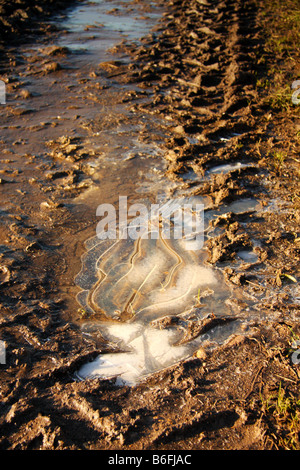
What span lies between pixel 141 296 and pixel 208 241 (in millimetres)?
874

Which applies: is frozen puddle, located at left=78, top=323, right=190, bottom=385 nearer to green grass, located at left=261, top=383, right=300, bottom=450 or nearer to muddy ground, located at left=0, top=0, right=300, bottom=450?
muddy ground, located at left=0, top=0, right=300, bottom=450

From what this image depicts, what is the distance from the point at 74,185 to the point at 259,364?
8.49 ft

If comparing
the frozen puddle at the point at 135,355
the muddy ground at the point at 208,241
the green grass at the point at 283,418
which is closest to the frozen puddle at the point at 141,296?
the frozen puddle at the point at 135,355

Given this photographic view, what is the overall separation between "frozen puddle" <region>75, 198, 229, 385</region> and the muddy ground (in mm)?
101

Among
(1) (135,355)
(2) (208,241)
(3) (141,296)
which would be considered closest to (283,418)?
(1) (135,355)

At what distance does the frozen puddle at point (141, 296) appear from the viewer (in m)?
2.62

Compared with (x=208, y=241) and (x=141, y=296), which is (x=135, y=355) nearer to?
(x=141, y=296)

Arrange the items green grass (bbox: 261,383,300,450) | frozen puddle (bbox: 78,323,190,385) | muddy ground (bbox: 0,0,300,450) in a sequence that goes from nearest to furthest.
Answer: green grass (bbox: 261,383,300,450) < muddy ground (bbox: 0,0,300,450) < frozen puddle (bbox: 78,323,190,385)

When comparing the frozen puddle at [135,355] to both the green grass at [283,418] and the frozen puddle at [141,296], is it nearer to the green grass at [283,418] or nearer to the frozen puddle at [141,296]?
the frozen puddle at [141,296]

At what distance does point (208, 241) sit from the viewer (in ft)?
11.7

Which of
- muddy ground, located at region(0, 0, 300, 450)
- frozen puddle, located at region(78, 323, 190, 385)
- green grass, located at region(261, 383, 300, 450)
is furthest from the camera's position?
frozen puddle, located at region(78, 323, 190, 385)

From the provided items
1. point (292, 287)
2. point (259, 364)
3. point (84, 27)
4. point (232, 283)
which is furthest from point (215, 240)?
point (84, 27)

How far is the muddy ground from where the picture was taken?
7.21 feet

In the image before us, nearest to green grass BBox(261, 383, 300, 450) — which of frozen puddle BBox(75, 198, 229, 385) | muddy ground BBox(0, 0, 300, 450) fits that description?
muddy ground BBox(0, 0, 300, 450)
